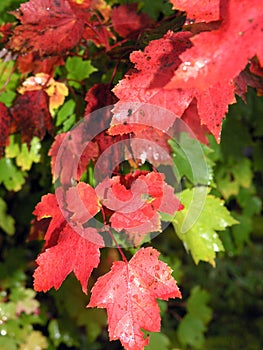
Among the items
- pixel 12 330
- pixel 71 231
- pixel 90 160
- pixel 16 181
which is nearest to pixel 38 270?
pixel 71 231

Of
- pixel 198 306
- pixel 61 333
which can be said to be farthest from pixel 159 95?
pixel 198 306

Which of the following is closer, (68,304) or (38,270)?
(38,270)

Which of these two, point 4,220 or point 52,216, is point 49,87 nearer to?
point 52,216

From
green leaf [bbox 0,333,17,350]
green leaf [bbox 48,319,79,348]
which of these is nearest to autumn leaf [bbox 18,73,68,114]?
green leaf [bbox 0,333,17,350]

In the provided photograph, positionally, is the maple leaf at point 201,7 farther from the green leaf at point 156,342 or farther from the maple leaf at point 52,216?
the green leaf at point 156,342

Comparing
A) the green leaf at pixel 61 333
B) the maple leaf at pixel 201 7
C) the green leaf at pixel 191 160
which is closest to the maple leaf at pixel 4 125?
the green leaf at pixel 191 160

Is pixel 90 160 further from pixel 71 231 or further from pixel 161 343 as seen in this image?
pixel 161 343
